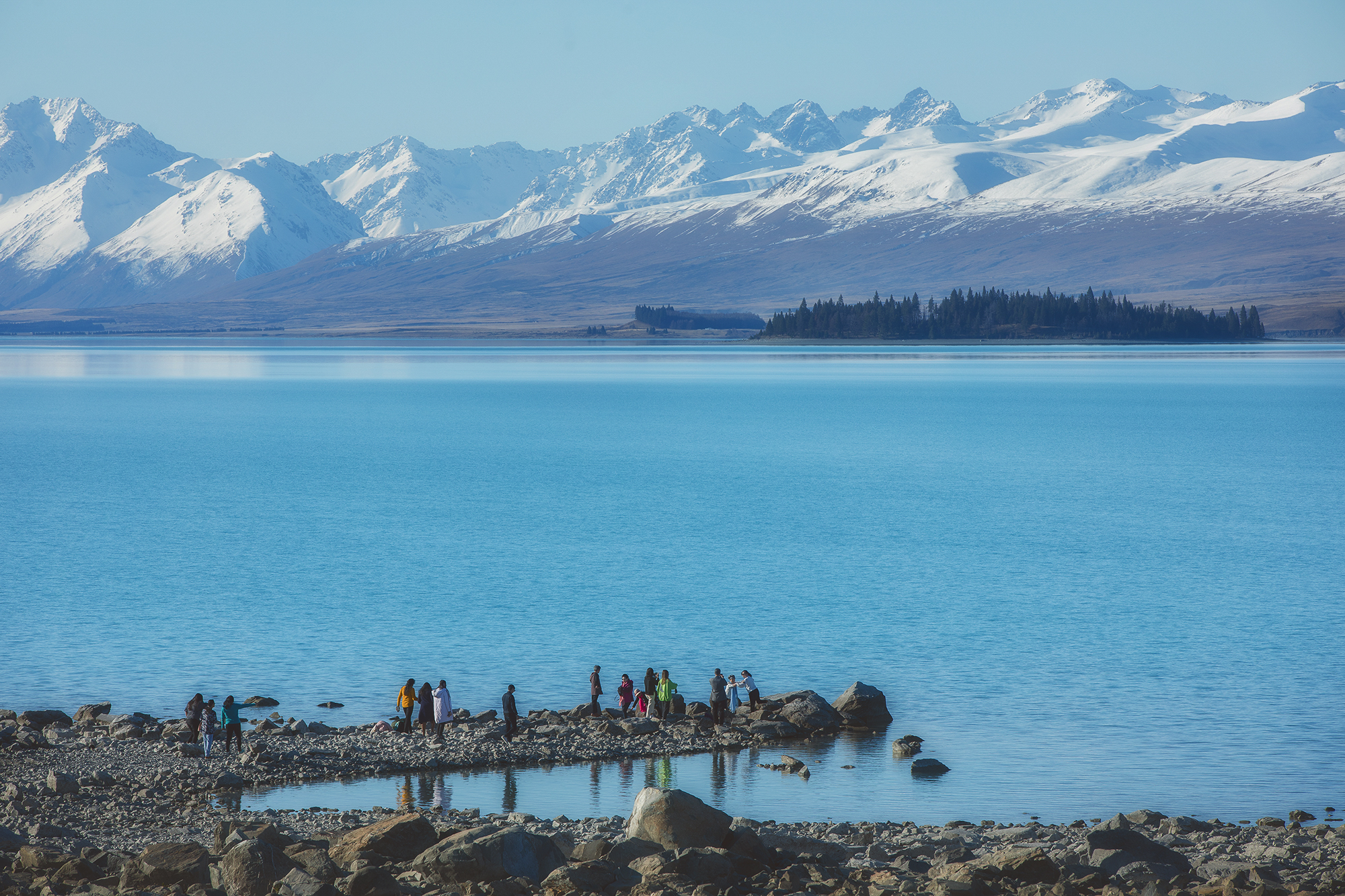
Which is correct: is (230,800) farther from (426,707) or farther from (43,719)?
(43,719)

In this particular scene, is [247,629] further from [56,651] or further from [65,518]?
[65,518]

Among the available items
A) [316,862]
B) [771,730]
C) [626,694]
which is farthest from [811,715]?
[316,862]

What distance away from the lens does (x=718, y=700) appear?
2559 centimetres

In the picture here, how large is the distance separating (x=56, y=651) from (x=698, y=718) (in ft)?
55.1

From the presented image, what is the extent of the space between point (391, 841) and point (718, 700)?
986cm

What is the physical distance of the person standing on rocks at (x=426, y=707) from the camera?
2481cm

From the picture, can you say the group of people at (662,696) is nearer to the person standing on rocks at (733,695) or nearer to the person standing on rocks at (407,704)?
the person standing on rocks at (733,695)

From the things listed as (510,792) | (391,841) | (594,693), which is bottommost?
(510,792)

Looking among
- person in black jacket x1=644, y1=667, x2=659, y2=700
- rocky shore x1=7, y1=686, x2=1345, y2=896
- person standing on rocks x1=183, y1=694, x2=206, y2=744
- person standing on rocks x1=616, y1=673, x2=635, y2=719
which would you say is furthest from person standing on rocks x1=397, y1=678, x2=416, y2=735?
person in black jacket x1=644, y1=667, x2=659, y2=700

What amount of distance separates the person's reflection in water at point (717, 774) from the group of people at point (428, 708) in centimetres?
379

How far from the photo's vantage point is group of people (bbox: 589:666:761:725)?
25672mm

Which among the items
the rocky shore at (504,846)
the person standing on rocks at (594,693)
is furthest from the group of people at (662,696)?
the rocky shore at (504,846)

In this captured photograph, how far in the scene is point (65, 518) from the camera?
58.0 metres

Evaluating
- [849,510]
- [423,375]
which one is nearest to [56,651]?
[849,510]
